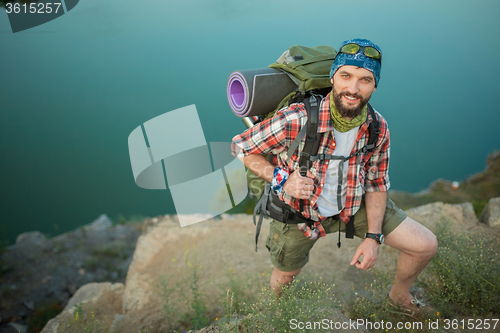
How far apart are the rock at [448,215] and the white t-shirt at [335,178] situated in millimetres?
3004

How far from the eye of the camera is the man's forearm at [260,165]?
243 cm

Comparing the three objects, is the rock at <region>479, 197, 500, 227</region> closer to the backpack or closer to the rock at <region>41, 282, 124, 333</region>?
the backpack

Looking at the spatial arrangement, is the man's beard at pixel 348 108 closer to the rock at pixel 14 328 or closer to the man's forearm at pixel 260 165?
the man's forearm at pixel 260 165

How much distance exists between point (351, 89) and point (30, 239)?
1042 cm

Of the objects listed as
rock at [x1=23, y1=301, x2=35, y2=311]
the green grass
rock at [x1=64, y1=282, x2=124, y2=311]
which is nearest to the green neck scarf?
rock at [x1=64, y1=282, x2=124, y2=311]

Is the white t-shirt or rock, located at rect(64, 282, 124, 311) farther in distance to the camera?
rock, located at rect(64, 282, 124, 311)

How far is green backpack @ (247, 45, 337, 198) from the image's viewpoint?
241cm

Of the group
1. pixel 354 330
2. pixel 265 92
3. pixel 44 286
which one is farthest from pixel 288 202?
pixel 44 286

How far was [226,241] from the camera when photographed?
5648 millimetres

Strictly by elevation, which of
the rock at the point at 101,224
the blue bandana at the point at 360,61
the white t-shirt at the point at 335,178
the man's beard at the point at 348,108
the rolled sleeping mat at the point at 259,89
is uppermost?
the blue bandana at the point at 360,61

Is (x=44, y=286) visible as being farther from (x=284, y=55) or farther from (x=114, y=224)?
(x=284, y=55)

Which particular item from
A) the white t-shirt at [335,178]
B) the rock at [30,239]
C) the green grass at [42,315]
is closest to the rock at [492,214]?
the white t-shirt at [335,178]

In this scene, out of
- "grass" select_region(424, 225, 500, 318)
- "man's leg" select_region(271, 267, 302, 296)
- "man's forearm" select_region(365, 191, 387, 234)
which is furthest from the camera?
"grass" select_region(424, 225, 500, 318)

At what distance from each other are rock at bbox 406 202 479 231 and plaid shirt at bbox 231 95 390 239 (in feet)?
9.22
